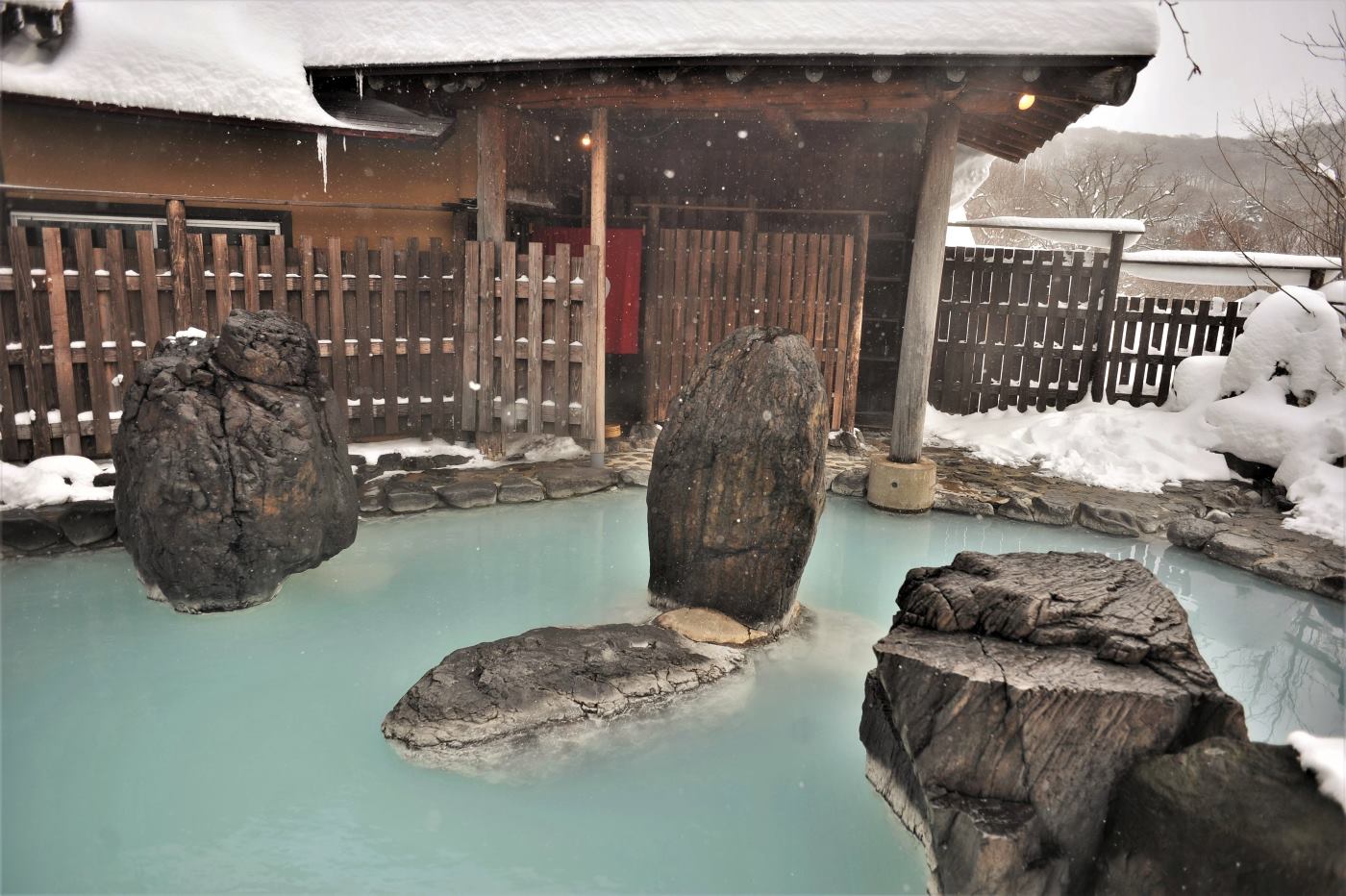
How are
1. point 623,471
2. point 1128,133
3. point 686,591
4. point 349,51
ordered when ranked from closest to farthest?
point 686,591
point 349,51
point 623,471
point 1128,133

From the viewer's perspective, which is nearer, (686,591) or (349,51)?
(686,591)

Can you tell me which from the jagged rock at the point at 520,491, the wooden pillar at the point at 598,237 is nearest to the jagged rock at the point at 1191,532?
the wooden pillar at the point at 598,237

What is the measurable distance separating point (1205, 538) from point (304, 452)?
21.7 ft

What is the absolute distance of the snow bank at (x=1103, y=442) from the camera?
319 inches

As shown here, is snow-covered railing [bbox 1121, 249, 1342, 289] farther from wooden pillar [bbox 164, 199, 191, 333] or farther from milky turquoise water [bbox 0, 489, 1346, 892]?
wooden pillar [bbox 164, 199, 191, 333]

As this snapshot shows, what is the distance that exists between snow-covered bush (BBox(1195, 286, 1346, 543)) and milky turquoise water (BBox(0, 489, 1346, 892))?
214 centimetres

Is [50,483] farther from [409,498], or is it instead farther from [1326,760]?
[1326,760]

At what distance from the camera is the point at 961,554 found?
3.70m

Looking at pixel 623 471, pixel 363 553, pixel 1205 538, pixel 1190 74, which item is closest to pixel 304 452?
pixel 363 553

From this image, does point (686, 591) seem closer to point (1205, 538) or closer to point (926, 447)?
point (1205, 538)

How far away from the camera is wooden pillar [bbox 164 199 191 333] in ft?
22.0

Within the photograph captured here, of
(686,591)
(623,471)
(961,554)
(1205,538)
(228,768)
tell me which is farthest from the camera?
(623,471)

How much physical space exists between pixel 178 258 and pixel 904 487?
638cm

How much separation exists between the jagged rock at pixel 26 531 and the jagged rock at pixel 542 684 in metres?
3.54
